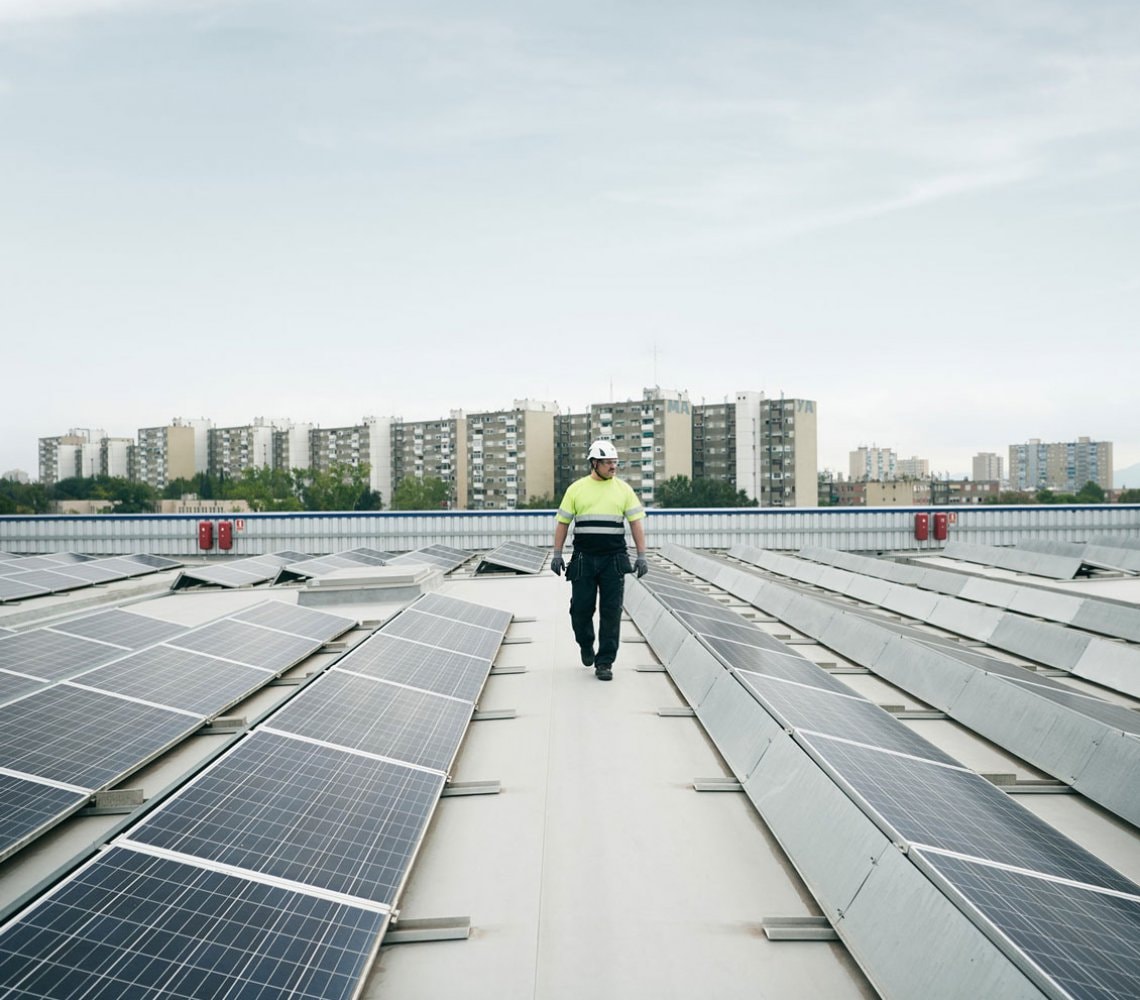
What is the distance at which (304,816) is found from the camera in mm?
3754

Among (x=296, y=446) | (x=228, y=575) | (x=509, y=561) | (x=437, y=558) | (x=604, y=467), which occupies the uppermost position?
(x=296, y=446)

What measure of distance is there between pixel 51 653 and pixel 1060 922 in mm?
8175

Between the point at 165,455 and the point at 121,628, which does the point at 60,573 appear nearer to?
the point at 121,628

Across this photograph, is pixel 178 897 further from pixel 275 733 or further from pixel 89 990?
pixel 275 733

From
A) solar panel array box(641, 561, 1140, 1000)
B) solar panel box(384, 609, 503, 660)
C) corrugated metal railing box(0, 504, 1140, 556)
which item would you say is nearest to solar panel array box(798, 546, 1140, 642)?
solar panel array box(641, 561, 1140, 1000)

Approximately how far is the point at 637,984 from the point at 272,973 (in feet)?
4.50

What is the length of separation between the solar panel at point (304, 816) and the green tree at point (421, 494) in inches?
4549

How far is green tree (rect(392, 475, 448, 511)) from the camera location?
122188 mm

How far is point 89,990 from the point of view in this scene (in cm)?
239

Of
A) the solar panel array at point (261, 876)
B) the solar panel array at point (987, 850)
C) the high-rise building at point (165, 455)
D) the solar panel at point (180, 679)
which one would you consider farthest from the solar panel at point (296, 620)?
the high-rise building at point (165, 455)

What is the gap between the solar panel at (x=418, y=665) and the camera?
6328 mm

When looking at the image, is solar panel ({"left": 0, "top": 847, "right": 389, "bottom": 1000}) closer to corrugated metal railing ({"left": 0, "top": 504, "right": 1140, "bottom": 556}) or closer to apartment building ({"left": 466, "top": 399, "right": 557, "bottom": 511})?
corrugated metal railing ({"left": 0, "top": 504, "right": 1140, "bottom": 556})

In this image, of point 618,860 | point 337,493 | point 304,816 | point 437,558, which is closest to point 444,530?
point 437,558

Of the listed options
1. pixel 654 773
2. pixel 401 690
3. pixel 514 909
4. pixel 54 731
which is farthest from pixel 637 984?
pixel 54 731
